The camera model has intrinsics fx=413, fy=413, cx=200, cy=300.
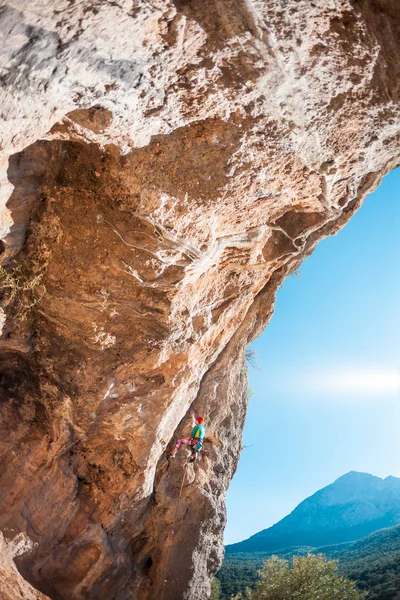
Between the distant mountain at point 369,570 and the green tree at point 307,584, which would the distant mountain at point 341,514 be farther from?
the green tree at point 307,584

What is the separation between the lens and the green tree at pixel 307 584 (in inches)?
685

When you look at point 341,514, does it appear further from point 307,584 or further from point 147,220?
point 147,220

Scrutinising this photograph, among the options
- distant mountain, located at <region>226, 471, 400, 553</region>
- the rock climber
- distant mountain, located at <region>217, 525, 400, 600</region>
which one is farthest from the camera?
distant mountain, located at <region>226, 471, 400, 553</region>

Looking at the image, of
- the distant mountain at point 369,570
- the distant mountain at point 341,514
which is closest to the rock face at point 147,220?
the distant mountain at point 369,570

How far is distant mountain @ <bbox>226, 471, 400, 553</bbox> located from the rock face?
2598 inches

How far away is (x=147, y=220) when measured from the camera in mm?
6570

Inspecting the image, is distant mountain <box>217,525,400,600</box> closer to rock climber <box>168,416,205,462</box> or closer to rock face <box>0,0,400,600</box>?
rock climber <box>168,416,205,462</box>

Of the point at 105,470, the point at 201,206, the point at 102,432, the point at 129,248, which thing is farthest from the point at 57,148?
the point at 105,470

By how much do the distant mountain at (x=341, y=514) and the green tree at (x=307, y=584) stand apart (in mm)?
53273

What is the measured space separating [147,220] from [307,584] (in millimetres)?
18839

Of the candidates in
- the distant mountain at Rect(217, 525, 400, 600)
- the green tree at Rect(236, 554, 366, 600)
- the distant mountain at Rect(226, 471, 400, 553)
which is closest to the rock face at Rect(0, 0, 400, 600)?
the green tree at Rect(236, 554, 366, 600)

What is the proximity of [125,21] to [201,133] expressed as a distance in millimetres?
2208

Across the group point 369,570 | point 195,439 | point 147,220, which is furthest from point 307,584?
point 147,220

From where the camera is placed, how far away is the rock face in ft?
13.2
